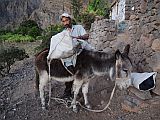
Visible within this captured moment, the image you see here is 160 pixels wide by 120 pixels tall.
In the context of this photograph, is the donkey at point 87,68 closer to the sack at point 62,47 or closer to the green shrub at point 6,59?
the sack at point 62,47

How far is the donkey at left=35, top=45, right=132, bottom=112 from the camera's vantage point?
4270 mm

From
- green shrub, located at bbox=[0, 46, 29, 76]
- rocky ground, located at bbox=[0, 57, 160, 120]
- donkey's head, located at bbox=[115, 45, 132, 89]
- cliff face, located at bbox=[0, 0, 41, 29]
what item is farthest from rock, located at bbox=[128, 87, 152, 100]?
cliff face, located at bbox=[0, 0, 41, 29]

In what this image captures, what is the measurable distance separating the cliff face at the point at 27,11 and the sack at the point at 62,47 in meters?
23.1

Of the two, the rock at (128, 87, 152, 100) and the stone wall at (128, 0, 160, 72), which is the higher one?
the stone wall at (128, 0, 160, 72)

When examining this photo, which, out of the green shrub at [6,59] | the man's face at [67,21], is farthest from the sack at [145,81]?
the green shrub at [6,59]

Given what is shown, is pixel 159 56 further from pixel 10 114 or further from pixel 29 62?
pixel 29 62

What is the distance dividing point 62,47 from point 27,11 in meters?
30.7

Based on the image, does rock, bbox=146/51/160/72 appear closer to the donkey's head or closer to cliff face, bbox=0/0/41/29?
the donkey's head

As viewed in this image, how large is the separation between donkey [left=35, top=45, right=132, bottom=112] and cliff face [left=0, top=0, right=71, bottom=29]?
2290 centimetres

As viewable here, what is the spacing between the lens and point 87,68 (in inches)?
184

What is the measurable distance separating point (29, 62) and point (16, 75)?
6.75ft

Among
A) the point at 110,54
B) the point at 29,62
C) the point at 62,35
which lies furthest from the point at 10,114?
the point at 29,62

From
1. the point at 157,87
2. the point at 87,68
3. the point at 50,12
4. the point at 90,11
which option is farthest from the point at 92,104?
the point at 50,12

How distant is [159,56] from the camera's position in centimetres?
463
